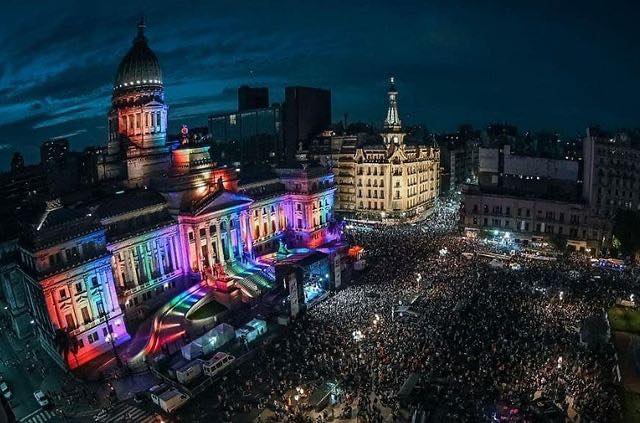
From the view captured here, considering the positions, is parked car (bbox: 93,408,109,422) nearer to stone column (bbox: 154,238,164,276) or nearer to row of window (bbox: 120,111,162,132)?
stone column (bbox: 154,238,164,276)

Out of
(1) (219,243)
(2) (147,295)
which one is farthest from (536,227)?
(2) (147,295)

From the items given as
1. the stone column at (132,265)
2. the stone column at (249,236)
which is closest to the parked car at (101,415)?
the stone column at (132,265)

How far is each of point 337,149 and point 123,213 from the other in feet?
166

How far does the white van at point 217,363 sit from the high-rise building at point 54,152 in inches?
3351

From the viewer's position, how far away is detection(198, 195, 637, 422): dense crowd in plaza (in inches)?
1240

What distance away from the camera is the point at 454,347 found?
1464 inches

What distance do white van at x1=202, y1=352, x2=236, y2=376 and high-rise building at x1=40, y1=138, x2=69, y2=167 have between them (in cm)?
8511

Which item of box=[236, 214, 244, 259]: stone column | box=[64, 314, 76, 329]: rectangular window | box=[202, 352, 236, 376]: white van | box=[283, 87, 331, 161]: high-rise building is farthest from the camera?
box=[283, 87, 331, 161]: high-rise building

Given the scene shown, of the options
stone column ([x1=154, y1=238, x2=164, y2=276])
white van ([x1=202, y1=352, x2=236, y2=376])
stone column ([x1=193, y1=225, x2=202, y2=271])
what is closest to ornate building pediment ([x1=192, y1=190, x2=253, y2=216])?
stone column ([x1=193, y1=225, x2=202, y2=271])

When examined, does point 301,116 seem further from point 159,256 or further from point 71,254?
point 71,254

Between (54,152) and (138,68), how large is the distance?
58.7m

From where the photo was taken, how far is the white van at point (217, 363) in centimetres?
3756

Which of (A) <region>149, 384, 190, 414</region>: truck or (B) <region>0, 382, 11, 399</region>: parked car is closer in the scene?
(A) <region>149, 384, 190, 414</region>: truck

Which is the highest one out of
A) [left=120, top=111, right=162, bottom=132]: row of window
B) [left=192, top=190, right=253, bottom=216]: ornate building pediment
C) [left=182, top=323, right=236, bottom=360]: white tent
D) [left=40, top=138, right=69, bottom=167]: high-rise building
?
[left=120, top=111, right=162, bottom=132]: row of window
